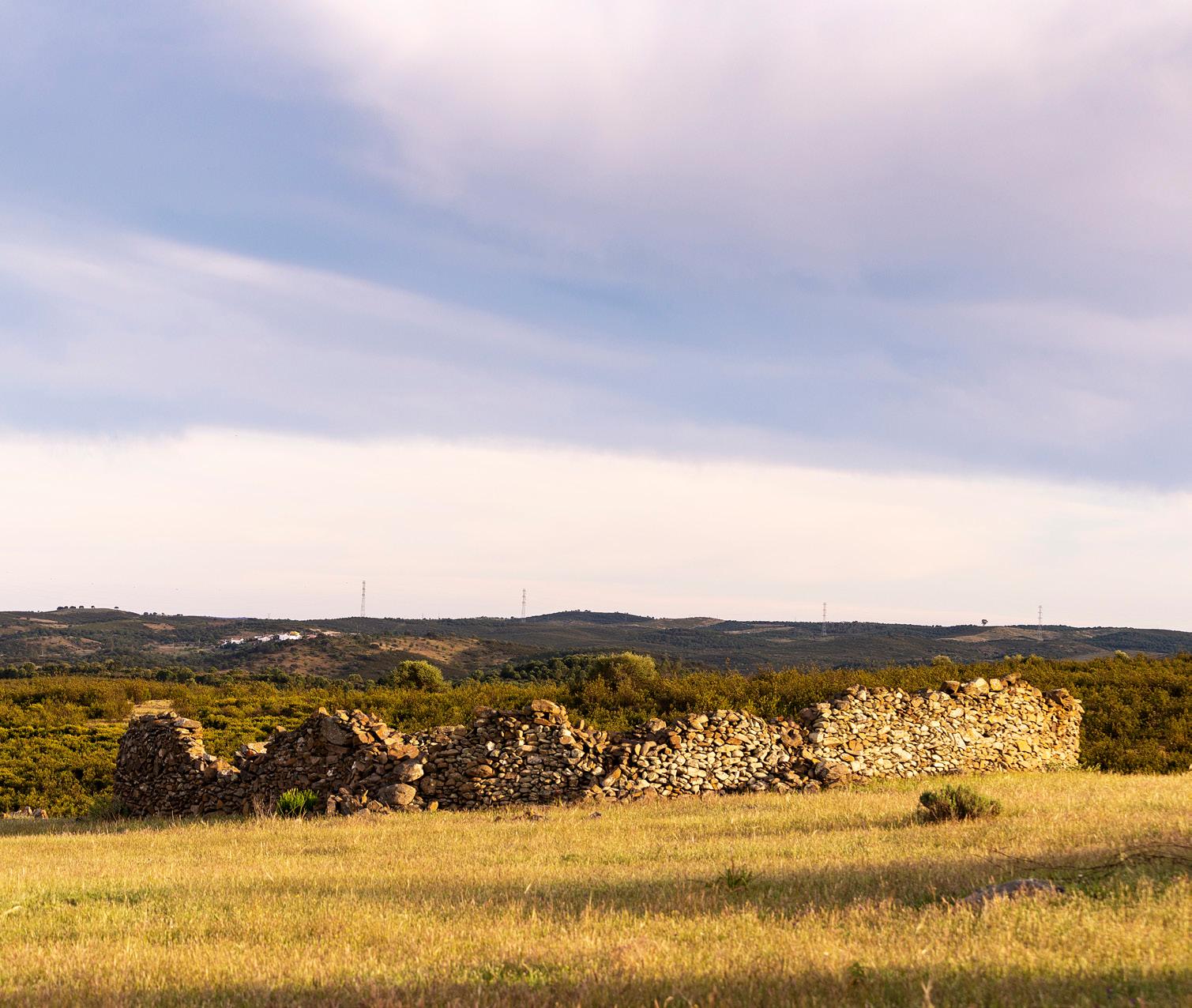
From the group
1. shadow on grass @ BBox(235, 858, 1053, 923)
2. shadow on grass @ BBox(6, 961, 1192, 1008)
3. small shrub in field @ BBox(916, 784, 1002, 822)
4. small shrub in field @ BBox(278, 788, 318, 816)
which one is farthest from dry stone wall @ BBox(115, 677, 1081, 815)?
shadow on grass @ BBox(6, 961, 1192, 1008)

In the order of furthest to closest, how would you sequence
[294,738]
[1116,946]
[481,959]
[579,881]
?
[294,738], [579,881], [481,959], [1116,946]

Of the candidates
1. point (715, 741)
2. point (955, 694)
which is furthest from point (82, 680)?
point (955, 694)

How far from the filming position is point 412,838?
1437 cm

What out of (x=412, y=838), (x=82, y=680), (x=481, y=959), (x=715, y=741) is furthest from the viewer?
(x=82, y=680)

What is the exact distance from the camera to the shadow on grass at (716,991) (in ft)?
17.5

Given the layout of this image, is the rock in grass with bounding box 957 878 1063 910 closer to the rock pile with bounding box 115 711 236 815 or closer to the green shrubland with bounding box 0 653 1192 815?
the green shrubland with bounding box 0 653 1192 815

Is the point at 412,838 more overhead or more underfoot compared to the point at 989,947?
more underfoot

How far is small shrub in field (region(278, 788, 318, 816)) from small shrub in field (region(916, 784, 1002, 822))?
11837 millimetres

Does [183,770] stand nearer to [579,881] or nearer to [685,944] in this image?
[579,881]

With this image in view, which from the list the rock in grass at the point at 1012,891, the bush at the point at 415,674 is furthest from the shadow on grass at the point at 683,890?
the bush at the point at 415,674

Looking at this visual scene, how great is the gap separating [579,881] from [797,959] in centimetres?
401

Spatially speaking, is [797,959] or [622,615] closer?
[797,959]

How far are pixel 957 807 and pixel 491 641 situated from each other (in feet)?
292

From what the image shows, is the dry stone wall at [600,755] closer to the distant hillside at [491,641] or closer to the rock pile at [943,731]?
the rock pile at [943,731]
